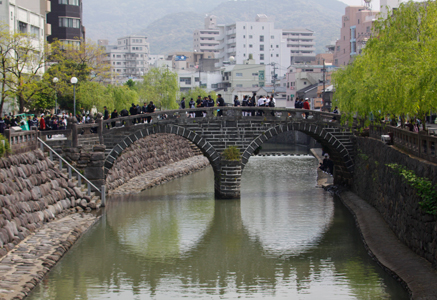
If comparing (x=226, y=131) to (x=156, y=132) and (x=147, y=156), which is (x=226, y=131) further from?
(x=147, y=156)

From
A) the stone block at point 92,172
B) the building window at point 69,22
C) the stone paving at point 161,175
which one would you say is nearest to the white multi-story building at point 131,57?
the building window at point 69,22

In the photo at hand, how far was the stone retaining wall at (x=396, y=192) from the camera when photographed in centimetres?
1495

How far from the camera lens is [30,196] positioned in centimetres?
2028

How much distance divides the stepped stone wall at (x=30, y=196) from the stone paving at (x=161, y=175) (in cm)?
620

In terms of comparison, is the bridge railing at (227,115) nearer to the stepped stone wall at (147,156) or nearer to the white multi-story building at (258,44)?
the stepped stone wall at (147,156)

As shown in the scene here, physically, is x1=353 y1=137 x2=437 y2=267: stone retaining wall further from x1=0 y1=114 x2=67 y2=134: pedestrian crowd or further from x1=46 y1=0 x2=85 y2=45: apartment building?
x1=46 y1=0 x2=85 y2=45: apartment building

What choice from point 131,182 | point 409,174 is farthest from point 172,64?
point 409,174

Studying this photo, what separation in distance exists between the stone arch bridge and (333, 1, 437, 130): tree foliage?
279 cm

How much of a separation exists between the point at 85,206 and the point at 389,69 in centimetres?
1367

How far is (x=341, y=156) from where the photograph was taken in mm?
29219

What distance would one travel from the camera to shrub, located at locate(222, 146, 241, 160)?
91.7 feet

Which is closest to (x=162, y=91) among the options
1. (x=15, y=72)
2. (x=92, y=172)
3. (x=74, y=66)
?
(x=74, y=66)

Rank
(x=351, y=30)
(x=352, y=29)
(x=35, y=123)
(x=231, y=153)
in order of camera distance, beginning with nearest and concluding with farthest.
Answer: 1. (x=231, y=153)
2. (x=35, y=123)
3. (x=352, y=29)
4. (x=351, y=30)

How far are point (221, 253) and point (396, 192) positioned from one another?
6171 millimetres
